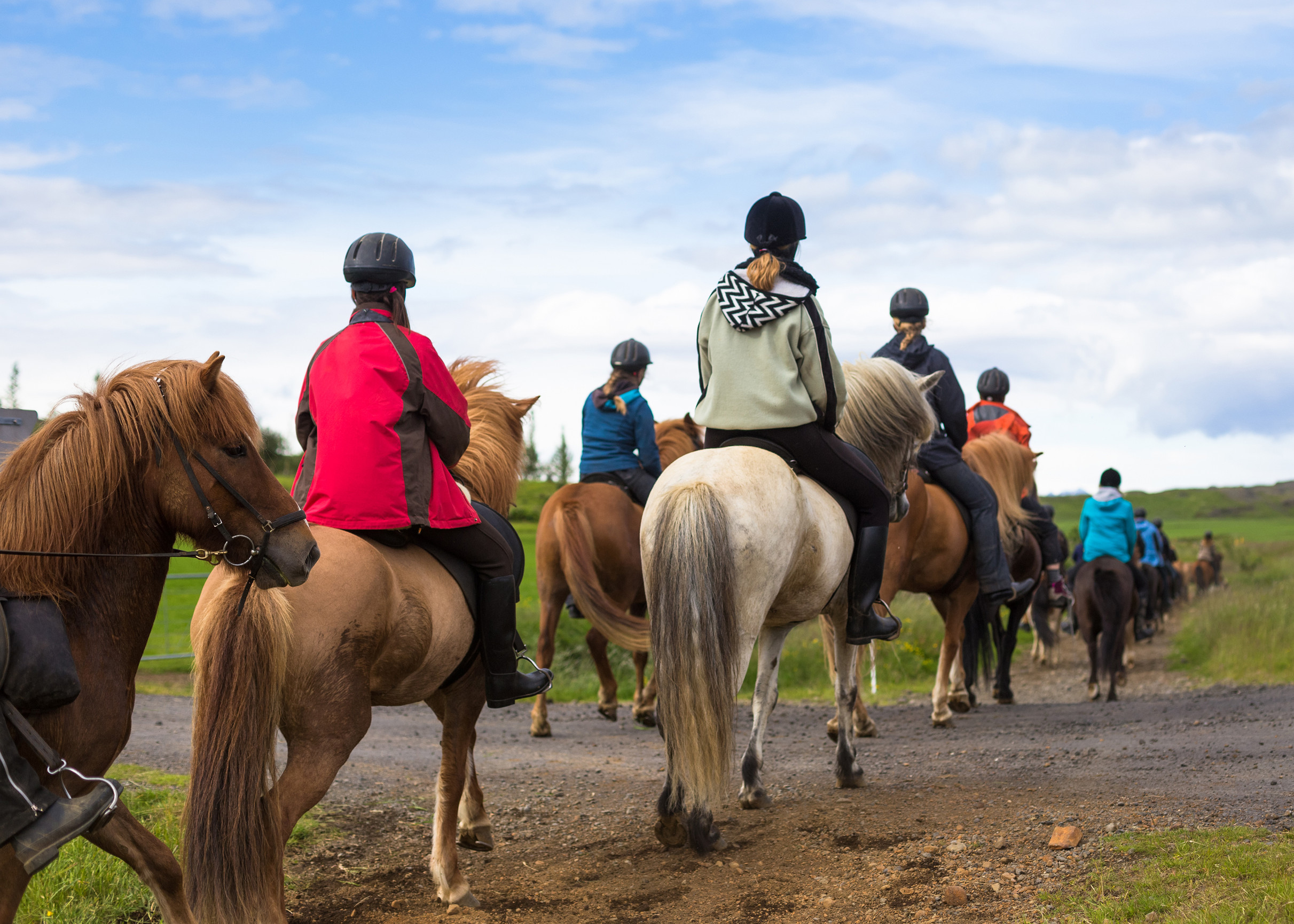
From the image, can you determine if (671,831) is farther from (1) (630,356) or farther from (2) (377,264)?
(1) (630,356)

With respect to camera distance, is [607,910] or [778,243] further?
[778,243]

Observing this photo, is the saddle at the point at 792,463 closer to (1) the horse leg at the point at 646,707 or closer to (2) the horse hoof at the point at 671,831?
(2) the horse hoof at the point at 671,831

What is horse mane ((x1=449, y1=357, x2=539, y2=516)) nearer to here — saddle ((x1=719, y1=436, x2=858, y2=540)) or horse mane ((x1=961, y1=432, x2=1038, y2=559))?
saddle ((x1=719, y1=436, x2=858, y2=540))

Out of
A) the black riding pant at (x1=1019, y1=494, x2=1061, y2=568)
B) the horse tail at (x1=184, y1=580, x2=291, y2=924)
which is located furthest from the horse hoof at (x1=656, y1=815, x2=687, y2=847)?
the black riding pant at (x1=1019, y1=494, x2=1061, y2=568)

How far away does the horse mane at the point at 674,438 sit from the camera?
10.5 metres

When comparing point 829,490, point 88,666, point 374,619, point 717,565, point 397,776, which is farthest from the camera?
point 397,776

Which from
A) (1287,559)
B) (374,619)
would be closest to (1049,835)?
(374,619)

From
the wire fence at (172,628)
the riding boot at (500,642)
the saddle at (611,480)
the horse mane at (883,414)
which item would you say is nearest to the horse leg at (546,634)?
the saddle at (611,480)

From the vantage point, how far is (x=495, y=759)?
8.33 meters

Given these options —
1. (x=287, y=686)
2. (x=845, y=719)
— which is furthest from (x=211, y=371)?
(x=845, y=719)

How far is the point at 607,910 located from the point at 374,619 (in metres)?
1.67

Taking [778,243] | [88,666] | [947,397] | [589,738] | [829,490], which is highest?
[778,243]

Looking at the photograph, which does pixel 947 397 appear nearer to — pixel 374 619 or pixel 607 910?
pixel 607 910

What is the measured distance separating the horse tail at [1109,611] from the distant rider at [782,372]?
670 centimetres
